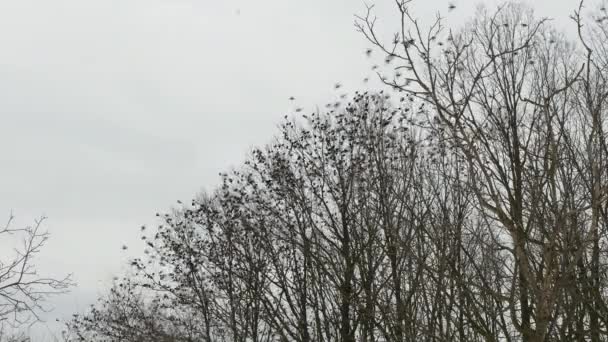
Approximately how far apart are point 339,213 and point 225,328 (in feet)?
16.3

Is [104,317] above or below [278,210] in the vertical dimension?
below

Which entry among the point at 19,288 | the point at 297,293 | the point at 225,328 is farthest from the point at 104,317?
the point at 19,288

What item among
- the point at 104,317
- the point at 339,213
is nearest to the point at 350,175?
the point at 339,213

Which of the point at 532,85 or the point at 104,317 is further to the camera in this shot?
the point at 104,317

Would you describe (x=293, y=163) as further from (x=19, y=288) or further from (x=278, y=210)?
(x=19, y=288)

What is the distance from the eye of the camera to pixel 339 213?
1371cm

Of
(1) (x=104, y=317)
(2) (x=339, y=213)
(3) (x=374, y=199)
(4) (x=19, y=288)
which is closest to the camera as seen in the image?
(4) (x=19, y=288)

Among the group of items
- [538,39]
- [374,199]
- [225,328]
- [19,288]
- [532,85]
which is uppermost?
[538,39]

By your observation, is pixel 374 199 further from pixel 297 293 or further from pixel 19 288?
pixel 19 288

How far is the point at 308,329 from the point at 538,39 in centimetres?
746

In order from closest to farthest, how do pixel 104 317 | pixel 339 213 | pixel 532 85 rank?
pixel 532 85 → pixel 339 213 → pixel 104 317

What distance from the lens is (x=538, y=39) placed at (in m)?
9.72

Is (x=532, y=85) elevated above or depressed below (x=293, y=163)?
below

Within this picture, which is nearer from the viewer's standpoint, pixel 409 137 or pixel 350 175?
pixel 409 137
